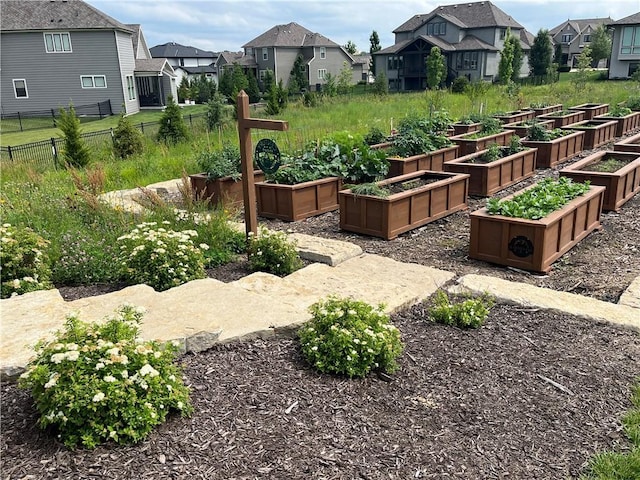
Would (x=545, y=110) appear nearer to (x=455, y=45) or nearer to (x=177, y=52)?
(x=455, y=45)

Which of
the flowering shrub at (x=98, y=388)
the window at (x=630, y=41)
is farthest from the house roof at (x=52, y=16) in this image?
the window at (x=630, y=41)

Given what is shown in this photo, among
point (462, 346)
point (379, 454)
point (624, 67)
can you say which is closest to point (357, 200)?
point (462, 346)

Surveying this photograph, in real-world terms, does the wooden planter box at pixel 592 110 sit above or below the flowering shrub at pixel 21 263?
above

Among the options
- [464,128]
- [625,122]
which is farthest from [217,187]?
[625,122]

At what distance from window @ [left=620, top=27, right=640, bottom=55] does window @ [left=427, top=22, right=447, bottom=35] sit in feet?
45.8

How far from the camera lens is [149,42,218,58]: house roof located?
209 feet

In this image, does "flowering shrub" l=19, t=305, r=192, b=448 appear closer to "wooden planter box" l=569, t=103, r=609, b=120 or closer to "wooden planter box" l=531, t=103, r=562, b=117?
"wooden planter box" l=531, t=103, r=562, b=117

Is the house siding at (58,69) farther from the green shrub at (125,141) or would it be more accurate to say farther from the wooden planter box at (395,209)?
the wooden planter box at (395,209)

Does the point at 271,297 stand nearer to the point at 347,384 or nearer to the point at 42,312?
the point at 347,384

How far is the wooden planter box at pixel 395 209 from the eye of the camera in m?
6.20

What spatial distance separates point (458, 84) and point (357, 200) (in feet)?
91.7

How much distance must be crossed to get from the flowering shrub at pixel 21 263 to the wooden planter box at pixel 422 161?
237 inches

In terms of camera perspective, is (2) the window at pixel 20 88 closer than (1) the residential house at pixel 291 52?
Yes

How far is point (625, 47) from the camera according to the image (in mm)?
42000
